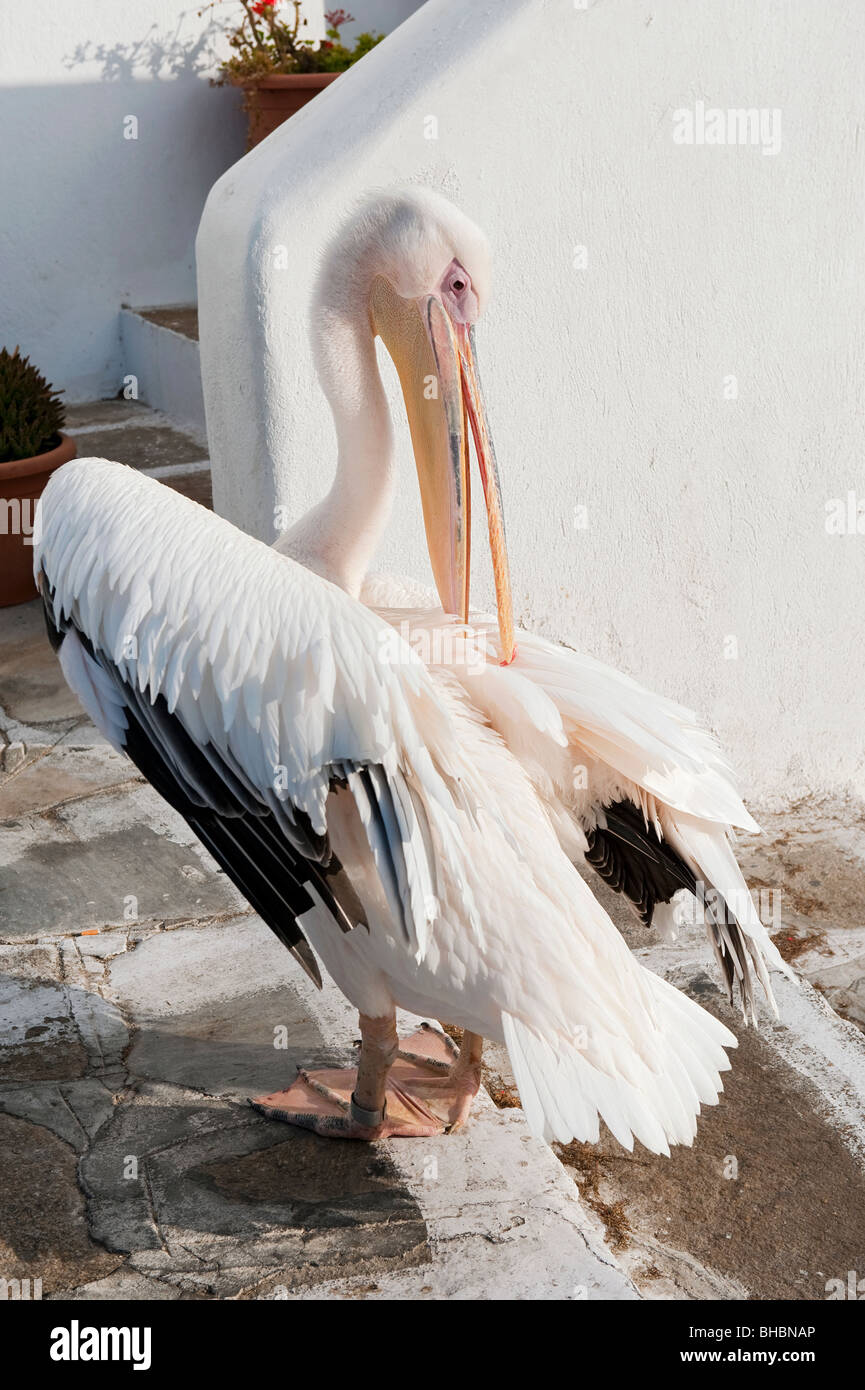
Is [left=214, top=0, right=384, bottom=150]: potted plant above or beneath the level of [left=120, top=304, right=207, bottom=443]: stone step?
above

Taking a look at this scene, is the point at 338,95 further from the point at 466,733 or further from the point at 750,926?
the point at 750,926

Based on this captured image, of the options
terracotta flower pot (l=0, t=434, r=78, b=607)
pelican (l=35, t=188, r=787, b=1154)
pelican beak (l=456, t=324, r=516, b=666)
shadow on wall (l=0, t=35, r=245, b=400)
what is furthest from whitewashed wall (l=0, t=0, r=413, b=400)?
pelican beak (l=456, t=324, r=516, b=666)

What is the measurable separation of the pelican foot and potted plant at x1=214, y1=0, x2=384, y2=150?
5603 millimetres

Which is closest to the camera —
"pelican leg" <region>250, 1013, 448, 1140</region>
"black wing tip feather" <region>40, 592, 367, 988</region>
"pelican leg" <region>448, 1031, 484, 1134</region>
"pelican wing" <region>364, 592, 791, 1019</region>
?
"black wing tip feather" <region>40, 592, 367, 988</region>

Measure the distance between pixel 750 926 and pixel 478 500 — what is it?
1.55 m

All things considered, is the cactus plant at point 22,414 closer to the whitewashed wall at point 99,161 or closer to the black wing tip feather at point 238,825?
the whitewashed wall at point 99,161

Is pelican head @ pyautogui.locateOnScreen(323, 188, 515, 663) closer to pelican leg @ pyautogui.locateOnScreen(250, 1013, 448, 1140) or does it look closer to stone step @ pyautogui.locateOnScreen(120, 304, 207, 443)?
pelican leg @ pyautogui.locateOnScreen(250, 1013, 448, 1140)

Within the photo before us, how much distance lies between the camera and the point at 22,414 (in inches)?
200

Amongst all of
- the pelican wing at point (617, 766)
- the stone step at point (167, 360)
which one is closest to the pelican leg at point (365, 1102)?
the pelican wing at point (617, 766)

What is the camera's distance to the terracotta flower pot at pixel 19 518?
5.00m

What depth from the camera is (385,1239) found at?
230cm

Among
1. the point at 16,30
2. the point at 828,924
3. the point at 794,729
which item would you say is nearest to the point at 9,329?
the point at 16,30

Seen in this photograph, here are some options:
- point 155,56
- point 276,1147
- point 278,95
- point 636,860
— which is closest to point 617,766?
point 636,860

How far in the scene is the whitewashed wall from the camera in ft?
22.6
